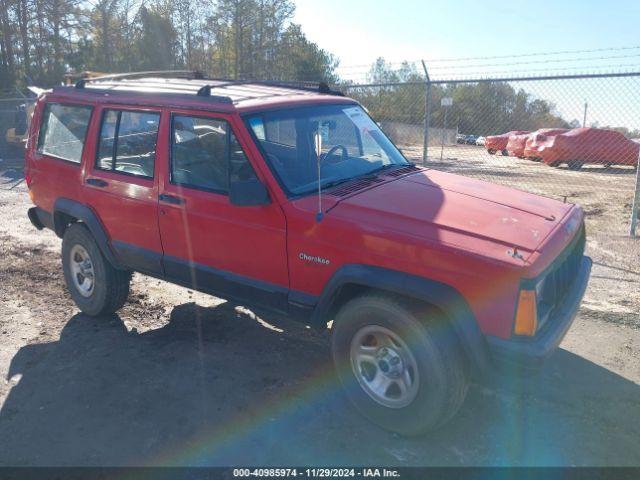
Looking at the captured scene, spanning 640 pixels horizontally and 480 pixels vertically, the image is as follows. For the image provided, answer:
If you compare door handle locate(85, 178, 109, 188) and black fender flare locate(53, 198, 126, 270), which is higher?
door handle locate(85, 178, 109, 188)

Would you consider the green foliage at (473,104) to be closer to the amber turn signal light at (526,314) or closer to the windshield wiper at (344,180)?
the windshield wiper at (344,180)

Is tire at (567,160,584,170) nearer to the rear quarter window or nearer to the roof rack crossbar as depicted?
the roof rack crossbar

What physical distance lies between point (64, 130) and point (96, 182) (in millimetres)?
788

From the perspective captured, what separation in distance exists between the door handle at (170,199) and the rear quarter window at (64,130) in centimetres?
118

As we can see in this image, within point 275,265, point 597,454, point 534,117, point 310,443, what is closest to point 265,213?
point 275,265

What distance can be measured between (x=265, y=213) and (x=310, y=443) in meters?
1.44

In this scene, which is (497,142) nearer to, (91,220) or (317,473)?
(91,220)

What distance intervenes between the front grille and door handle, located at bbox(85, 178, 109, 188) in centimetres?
341

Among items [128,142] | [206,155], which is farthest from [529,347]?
[128,142]

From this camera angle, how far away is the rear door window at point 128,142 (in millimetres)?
4156

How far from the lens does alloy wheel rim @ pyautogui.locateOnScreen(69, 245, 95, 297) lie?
4953 millimetres

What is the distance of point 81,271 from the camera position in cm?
505

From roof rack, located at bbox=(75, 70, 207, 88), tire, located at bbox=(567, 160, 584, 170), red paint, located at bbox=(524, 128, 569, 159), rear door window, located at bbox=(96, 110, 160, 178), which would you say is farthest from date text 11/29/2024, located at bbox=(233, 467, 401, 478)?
red paint, located at bbox=(524, 128, 569, 159)

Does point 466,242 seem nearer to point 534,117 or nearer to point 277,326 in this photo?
point 277,326
